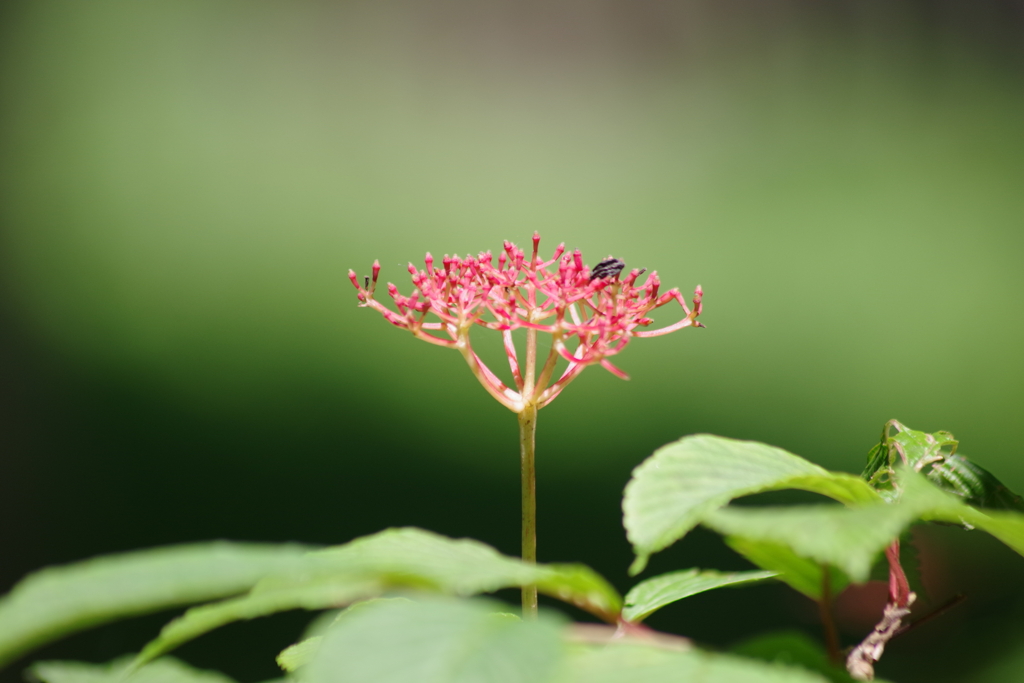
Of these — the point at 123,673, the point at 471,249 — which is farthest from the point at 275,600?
the point at 471,249

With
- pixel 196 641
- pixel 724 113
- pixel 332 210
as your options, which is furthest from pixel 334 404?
pixel 724 113

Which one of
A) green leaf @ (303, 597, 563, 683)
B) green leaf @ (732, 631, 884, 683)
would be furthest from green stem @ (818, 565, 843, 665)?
green leaf @ (303, 597, 563, 683)

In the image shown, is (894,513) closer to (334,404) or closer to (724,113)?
(334,404)

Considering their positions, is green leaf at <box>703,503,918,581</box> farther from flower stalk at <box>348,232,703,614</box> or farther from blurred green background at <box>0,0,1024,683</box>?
blurred green background at <box>0,0,1024,683</box>

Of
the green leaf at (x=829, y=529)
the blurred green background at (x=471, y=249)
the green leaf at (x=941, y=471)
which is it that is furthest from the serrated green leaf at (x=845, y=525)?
the blurred green background at (x=471, y=249)

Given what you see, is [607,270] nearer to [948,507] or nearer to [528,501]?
[528,501]

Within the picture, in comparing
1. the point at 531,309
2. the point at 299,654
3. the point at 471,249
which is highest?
the point at 471,249

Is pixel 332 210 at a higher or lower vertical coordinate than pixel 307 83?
lower
